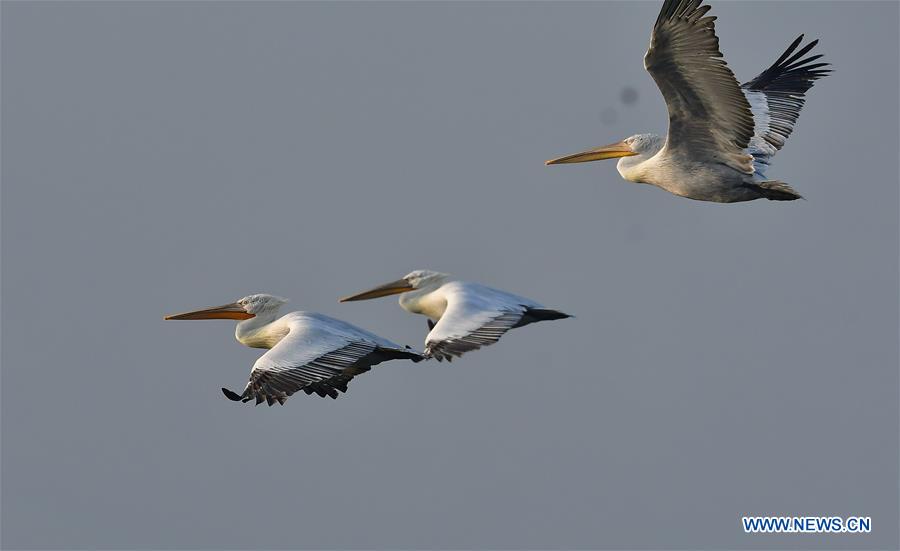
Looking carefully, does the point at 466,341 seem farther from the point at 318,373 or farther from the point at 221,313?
the point at 221,313

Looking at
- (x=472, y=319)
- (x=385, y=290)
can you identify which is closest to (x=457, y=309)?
(x=472, y=319)

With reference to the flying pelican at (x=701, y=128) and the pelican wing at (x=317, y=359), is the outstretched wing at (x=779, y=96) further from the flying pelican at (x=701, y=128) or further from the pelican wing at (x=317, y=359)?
the pelican wing at (x=317, y=359)

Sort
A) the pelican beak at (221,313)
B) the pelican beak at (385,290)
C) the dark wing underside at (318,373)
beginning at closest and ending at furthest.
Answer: the dark wing underside at (318,373) → the pelican beak at (385,290) → the pelican beak at (221,313)

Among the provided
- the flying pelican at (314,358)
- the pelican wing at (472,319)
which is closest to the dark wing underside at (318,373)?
the flying pelican at (314,358)

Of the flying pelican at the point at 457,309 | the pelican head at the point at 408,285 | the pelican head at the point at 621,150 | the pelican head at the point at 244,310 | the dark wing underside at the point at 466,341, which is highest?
the pelican head at the point at 621,150

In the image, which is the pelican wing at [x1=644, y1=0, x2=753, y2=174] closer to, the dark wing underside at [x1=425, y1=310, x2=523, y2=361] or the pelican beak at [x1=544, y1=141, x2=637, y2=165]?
the pelican beak at [x1=544, y1=141, x2=637, y2=165]

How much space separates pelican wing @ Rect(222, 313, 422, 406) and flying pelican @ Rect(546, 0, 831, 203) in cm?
296

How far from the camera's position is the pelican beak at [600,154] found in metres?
16.9

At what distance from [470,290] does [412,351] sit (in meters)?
0.80

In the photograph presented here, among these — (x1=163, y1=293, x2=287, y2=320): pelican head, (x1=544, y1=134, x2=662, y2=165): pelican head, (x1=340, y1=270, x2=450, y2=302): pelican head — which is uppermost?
(x1=544, y1=134, x2=662, y2=165): pelican head

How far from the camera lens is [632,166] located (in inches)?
650

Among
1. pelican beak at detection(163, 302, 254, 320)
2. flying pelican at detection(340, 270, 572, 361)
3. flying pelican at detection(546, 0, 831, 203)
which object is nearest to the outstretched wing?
flying pelican at detection(546, 0, 831, 203)

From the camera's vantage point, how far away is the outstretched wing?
17359mm

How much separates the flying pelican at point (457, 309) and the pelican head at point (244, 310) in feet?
2.09
